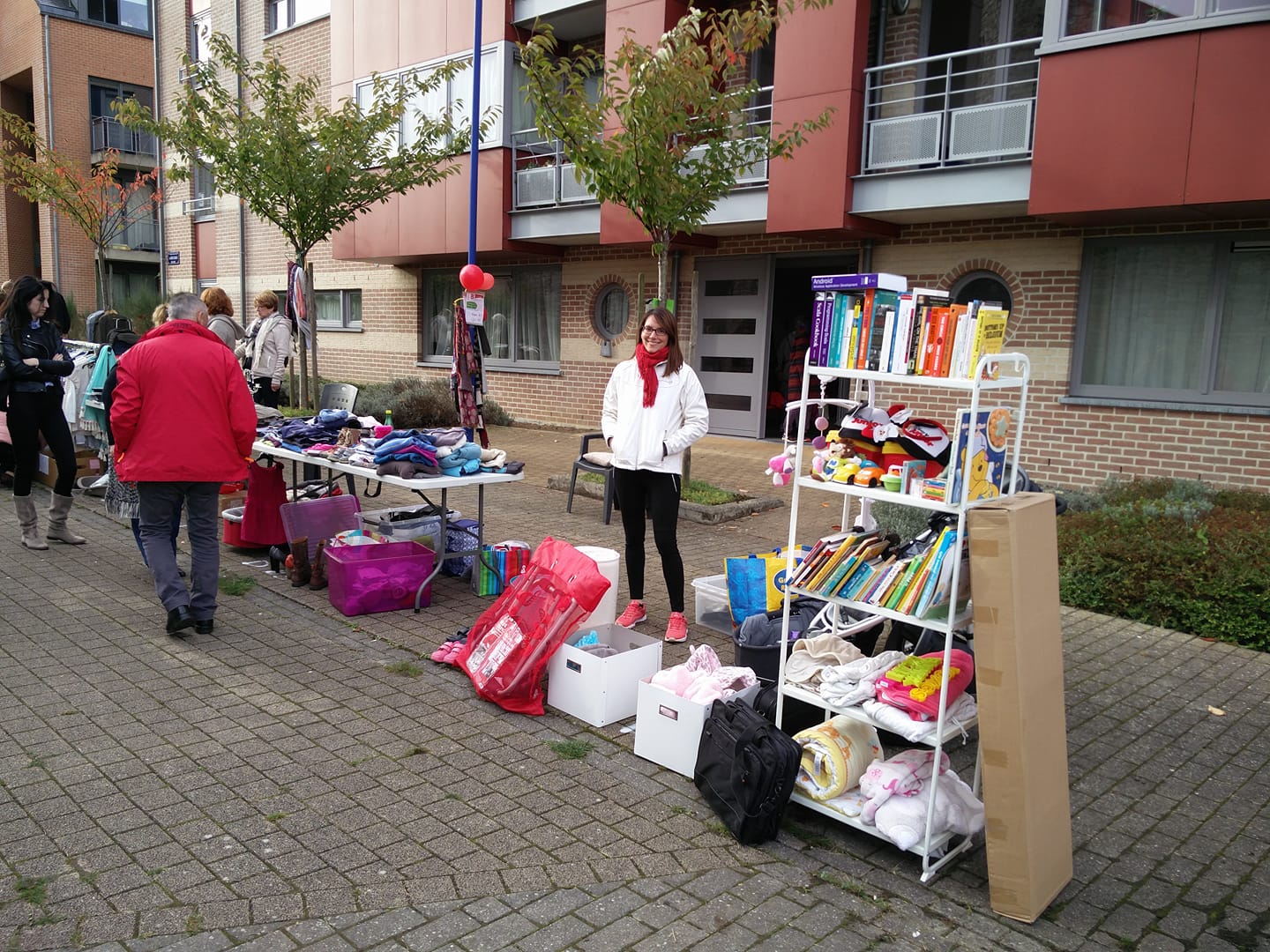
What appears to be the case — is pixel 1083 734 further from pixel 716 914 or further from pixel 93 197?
pixel 93 197

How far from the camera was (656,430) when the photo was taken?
532 centimetres

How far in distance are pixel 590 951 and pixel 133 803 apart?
1957 millimetres

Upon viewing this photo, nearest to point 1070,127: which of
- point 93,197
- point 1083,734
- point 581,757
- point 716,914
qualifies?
point 1083,734

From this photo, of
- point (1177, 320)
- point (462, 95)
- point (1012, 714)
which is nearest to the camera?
point (1012, 714)

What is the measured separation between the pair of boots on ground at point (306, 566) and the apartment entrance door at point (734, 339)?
8042 mm

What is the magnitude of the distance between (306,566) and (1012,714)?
4965 mm

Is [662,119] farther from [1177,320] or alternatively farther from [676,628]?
[1177,320]

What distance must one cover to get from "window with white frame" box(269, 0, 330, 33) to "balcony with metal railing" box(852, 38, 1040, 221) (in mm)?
13166

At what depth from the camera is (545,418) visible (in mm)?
15914

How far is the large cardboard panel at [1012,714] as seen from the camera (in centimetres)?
307

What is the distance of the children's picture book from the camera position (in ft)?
10.6

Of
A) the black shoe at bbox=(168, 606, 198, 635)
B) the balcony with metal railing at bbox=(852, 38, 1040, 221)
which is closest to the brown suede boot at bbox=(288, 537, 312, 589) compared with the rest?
the black shoe at bbox=(168, 606, 198, 635)

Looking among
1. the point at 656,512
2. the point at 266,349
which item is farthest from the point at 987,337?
the point at 266,349

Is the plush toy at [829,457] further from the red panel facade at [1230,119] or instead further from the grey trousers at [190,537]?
the red panel facade at [1230,119]
